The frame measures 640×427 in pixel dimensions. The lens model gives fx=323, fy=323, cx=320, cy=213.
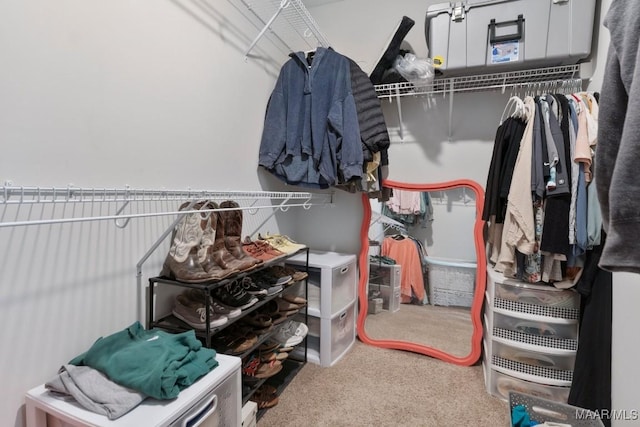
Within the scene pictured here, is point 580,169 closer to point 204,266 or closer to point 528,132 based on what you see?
point 528,132

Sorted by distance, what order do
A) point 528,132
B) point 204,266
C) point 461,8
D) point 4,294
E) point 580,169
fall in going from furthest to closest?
point 461,8
point 528,132
point 580,169
point 204,266
point 4,294

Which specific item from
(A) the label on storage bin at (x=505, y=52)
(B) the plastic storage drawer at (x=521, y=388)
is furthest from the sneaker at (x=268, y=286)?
(A) the label on storage bin at (x=505, y=52)

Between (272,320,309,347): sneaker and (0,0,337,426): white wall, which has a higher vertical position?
(0,0,337,426): white wall

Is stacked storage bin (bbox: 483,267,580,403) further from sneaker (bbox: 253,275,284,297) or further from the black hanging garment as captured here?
sneaker (bbox: 253,275,284,297)

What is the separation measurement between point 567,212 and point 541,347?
2.32 feet

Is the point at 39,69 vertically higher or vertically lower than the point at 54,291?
higher

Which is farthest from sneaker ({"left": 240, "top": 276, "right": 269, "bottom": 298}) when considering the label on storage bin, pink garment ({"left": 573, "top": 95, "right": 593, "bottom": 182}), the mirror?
the label on storage bin

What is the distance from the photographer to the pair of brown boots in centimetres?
127

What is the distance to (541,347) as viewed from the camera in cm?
165

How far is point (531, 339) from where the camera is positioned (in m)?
1.68

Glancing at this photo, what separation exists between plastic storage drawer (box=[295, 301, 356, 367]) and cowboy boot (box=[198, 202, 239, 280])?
2.95ft

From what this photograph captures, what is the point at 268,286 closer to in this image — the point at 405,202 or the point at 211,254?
the point at 211,254

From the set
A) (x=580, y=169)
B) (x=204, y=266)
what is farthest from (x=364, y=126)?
(x=204, y=266)

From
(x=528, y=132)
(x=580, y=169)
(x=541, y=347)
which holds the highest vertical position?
(x=528, y=132)
